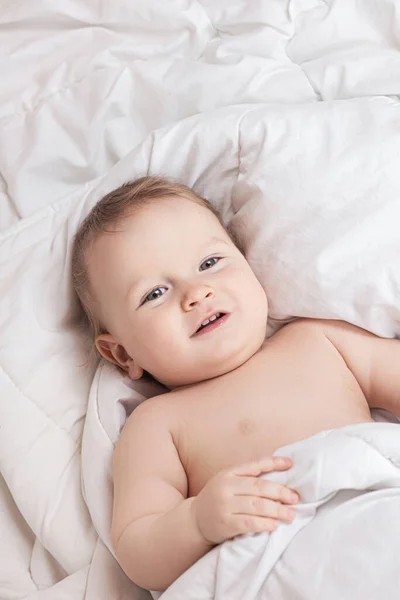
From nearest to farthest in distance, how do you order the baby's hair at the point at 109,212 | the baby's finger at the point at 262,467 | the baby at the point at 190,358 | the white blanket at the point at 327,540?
the white blanket at the point at 327,540 → the baby's finger at the point at 262,467 → the baby at the point at 190,358 → the baby's hair at the point at 109,212

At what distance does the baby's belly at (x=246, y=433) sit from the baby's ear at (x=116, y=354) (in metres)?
0.15

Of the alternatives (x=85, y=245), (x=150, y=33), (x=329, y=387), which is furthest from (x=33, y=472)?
(x=150, y=33)

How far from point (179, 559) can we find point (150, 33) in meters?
0.98

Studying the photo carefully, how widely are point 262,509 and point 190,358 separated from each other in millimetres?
269

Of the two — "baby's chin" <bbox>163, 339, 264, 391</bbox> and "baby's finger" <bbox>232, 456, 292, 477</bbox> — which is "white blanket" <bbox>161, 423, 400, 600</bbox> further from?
"baby's chin" <bbox>163, 339, 264, 391</bbox>

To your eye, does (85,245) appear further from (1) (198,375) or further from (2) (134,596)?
(2) (134,596)

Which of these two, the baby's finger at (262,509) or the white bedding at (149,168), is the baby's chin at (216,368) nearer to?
the white bedding at (149,168)

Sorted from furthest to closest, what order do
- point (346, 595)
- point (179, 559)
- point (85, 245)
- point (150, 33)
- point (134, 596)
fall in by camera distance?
1. point (150, 33)
2. point (85, 245)
3. point (134, 596)
4. point (179, 559)
5. point (346, 595)

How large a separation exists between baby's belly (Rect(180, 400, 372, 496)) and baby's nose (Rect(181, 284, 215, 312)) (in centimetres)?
16

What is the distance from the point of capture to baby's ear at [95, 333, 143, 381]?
122cm

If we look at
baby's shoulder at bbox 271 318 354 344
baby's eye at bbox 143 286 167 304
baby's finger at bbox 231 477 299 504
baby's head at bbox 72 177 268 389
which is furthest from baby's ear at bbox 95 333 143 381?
baby's finger at bbox 231 477 299 504

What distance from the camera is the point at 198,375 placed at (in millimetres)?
1164

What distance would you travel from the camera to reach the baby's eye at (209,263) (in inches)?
46.7

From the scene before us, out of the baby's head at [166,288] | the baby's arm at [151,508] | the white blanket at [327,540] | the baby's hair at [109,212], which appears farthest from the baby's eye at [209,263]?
the white blanket at [327,540]
